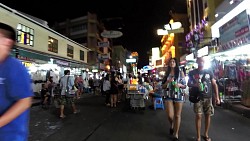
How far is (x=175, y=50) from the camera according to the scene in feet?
198

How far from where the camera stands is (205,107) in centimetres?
646

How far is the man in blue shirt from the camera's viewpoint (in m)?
2.24

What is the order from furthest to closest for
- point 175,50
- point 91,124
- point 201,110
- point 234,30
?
1. point 175,50
2. point 234,30
3. point 91,124
4. point 201,110

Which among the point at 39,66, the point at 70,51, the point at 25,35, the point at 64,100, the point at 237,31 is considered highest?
the point at 70,51

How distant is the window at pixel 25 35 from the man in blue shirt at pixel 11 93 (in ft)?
59.2

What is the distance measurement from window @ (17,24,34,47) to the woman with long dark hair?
14825 mm

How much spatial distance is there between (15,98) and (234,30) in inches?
529

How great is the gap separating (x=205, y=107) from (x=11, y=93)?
5082 millimetres

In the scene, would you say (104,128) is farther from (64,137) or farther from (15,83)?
(15,83)

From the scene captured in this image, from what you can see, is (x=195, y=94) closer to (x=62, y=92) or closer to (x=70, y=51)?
(x=62, y=92)

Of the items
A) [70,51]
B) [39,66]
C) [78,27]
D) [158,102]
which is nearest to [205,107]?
[158,102]

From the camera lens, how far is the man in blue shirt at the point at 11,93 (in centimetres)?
224

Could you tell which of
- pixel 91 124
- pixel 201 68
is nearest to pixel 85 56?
pixel 91 124

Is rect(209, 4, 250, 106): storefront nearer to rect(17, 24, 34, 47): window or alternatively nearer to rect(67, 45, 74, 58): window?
rect(17, 24, 34, 47): window
